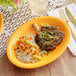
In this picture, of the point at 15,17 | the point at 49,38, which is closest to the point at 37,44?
the point at 49,38

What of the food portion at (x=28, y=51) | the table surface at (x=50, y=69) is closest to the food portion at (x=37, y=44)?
the food portion at (x=28, y=51)

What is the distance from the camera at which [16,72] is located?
1.55m

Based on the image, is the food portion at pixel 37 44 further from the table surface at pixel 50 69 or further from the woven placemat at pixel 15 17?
the woven placemat at pixel 15 17

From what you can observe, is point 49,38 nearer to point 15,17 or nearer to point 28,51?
point 28,51

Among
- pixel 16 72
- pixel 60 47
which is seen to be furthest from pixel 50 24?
pixel 16 72

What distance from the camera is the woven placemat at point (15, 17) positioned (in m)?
1.83

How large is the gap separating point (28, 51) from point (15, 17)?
1.88 feet

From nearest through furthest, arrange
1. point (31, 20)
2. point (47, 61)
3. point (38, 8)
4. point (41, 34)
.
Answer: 1. point (47, 61)
2. point (41, 34)
3. point (31, 20)
4. point (38, 8)

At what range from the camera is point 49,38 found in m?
1.63

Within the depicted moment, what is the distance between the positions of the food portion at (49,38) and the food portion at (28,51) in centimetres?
5

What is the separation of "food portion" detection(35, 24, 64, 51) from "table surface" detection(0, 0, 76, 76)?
0.51ft

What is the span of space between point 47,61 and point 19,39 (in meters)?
0.38

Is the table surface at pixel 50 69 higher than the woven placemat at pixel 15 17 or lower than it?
lower

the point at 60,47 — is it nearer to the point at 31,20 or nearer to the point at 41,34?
the point at 41,34
